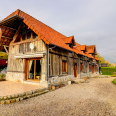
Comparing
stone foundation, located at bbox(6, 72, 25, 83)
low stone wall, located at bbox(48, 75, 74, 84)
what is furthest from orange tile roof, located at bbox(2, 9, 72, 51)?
stone foundation, located at bbox(6, 72, 25, 83)

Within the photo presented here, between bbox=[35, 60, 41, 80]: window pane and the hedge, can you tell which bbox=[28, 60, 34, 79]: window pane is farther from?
the hedge

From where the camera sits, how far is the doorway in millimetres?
8414

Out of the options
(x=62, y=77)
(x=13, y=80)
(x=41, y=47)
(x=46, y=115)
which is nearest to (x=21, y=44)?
(x=41, y=47)

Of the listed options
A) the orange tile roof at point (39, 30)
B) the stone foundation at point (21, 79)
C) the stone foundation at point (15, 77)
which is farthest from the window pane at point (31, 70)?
the orange tile roof at point (39, 30)

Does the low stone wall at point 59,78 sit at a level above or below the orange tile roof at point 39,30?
below

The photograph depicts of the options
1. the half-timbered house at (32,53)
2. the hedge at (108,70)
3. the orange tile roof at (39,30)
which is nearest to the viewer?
the orange tile roof at (39,30)

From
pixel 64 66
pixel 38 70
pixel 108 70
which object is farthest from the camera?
pixel 108 70

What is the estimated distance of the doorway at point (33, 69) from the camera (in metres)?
8.41

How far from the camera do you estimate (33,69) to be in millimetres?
8695

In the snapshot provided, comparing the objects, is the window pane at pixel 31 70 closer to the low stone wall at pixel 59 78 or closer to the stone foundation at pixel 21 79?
the stone foundation at pixel 21 79

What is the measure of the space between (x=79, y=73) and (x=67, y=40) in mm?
5155

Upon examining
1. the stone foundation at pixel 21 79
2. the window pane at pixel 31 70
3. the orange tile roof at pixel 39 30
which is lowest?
the stone foundation at pixel 21 79

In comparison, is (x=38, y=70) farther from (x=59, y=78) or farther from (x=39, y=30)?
(x=39, y=30)

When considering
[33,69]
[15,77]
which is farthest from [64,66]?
[15,77]
